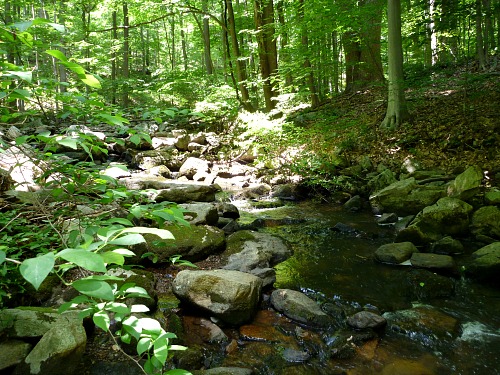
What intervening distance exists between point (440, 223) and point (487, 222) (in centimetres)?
77

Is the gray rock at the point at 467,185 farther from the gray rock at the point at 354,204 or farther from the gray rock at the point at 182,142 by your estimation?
the gray rock at the point at 182,142

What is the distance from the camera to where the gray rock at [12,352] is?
223cm

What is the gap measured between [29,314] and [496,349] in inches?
169

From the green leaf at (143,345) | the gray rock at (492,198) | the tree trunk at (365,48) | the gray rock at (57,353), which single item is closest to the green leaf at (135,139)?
the green leaf at (143,345)

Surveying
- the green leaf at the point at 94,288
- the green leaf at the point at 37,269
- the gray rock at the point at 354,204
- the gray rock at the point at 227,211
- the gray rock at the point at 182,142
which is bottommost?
the gray rock at the point at 354,204

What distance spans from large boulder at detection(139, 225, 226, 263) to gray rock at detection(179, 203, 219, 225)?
0.93 feet

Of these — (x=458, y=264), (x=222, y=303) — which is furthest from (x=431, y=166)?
(x=222, y=303)

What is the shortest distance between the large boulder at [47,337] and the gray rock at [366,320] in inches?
105

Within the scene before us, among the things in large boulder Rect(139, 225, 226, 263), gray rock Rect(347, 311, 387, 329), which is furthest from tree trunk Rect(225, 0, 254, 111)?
gray rock Rect(347, 311, 387, 329)

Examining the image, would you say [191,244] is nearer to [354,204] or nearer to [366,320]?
[366,320]

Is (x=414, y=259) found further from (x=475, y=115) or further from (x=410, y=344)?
(x=475, y=115)

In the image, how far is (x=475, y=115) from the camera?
8.53 metres

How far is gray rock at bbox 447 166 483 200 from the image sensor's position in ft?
21.0

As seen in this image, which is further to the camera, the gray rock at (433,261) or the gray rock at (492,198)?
the gray rock at (492,198)
